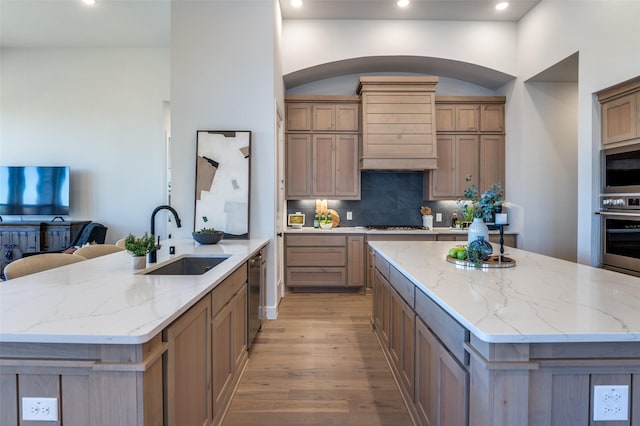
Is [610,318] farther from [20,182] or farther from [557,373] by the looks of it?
[20,182]

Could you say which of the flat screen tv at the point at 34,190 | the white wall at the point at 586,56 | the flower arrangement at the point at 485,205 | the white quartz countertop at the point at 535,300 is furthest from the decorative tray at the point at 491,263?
the flat screen tv at the point at 34,190

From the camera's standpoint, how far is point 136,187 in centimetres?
540

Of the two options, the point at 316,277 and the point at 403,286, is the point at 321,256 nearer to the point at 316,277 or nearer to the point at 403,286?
the point at 316,277

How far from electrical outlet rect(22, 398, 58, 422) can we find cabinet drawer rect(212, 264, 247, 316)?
0.76m

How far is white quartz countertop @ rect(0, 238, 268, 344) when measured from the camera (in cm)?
98

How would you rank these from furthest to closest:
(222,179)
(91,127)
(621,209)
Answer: (91,127)
(222,179)
(621,209)

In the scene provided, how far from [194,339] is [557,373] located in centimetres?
142

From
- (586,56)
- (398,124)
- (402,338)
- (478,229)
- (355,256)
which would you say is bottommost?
(402,338)

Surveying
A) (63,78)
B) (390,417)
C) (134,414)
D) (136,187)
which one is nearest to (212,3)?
(136,187)

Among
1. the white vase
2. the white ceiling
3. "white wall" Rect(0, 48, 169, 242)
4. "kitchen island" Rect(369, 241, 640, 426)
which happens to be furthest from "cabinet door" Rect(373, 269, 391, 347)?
"white wall" Rect(0, 48, 169, 242)

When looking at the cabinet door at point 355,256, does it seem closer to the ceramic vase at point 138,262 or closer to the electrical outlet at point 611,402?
the ceramic vase at point 138,262

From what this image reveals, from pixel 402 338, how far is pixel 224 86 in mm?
3201

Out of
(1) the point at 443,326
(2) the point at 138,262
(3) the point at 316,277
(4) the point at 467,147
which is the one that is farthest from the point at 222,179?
(4) the point at 467,147

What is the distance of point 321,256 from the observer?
465 cm
